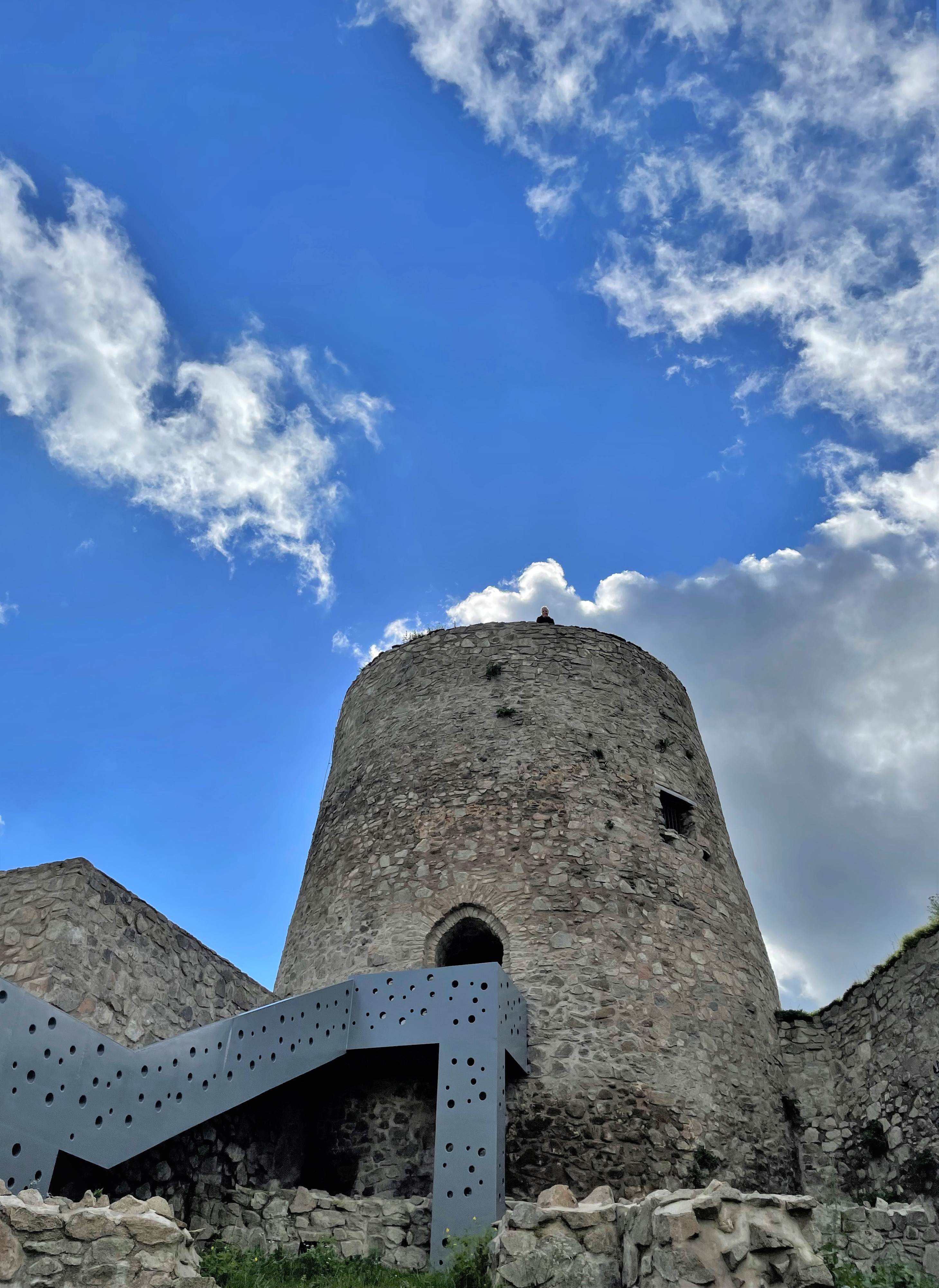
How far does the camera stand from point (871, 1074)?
10859 mm

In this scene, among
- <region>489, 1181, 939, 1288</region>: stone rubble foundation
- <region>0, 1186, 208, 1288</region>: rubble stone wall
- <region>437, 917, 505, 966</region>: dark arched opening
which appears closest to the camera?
<region>0, 1186, 208, 1288</region>: rubble stone wall

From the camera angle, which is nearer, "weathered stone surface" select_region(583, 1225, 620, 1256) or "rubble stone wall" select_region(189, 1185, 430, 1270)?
"weathered stone surface" select_region(583, 1225, 620, 1256)

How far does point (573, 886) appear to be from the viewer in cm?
1068

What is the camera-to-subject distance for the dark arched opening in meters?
10.8

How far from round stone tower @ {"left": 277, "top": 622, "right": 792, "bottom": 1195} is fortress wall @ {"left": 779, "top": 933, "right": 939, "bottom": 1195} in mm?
532

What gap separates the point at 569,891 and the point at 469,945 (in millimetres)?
1587

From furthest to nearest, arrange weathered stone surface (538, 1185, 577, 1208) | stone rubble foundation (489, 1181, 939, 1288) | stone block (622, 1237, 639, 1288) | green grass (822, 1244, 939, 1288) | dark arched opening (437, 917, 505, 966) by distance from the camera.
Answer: dark arched opening (437, 917, 505, 966) → weathered stone surface (538, 1185, 577, 1208) → green grass (822, 1244, 939, 1288) → stone block (622, 1237, 639, 1288) → stone rubble foundation (489, 1181, 939, 1288)

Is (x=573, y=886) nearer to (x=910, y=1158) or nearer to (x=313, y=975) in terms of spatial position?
(x=313, y=975)

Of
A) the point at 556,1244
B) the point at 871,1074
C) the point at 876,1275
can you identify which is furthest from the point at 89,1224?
the point at 871,1074

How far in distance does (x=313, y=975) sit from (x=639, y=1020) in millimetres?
4135

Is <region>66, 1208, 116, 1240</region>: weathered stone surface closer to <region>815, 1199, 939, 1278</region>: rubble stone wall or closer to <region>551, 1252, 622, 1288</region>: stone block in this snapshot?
<region>551, 1252, 622, 1288</region>: stone block

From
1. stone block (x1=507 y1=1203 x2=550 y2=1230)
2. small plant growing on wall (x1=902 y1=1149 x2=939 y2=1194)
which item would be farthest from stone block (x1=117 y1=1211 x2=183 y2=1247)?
small plant growing on wall (x1=902 y1=1149 x2=939 y2=1194)

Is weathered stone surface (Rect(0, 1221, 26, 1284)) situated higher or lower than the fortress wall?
lower

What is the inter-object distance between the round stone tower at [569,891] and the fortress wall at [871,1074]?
0.53 meters
